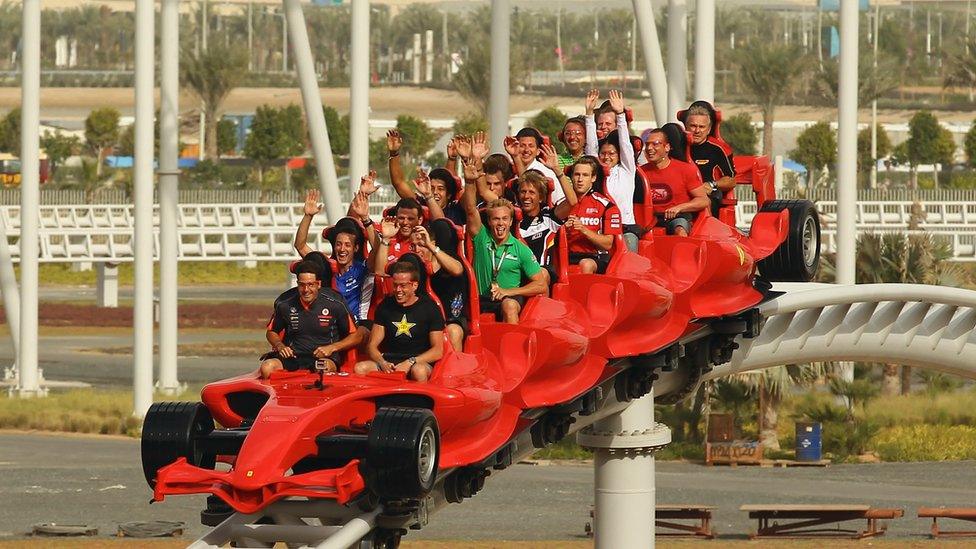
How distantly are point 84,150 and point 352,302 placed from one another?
82.6 m

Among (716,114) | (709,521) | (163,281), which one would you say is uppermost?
(716,114)

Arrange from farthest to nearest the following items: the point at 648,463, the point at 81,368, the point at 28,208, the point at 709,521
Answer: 1. the point at 81,368
2. the point at 28,208
3. the point at 709,521
4. the point at 648,463

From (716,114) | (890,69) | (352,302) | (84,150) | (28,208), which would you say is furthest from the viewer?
(84,150)

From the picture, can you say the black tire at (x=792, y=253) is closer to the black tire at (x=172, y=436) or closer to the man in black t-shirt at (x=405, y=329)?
the man in black t-shirt at (x=405, y=329)

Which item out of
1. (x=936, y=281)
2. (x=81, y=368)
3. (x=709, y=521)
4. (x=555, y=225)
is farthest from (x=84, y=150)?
(x=555, y=225)

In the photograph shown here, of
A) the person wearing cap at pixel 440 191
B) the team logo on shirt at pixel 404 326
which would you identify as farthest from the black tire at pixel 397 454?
the person wearing cap at pixel 440 191

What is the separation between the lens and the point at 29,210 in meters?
31.8

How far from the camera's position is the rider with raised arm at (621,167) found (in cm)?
1513

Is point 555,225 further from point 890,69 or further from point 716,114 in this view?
point 890,69

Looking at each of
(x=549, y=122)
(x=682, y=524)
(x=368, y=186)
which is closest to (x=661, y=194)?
(x=368, y=186)

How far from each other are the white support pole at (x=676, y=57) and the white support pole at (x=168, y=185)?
25.5 ft

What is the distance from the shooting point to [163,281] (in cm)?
3009

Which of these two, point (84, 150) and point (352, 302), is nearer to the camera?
point (352, 302)

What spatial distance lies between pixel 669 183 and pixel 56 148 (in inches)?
2784
